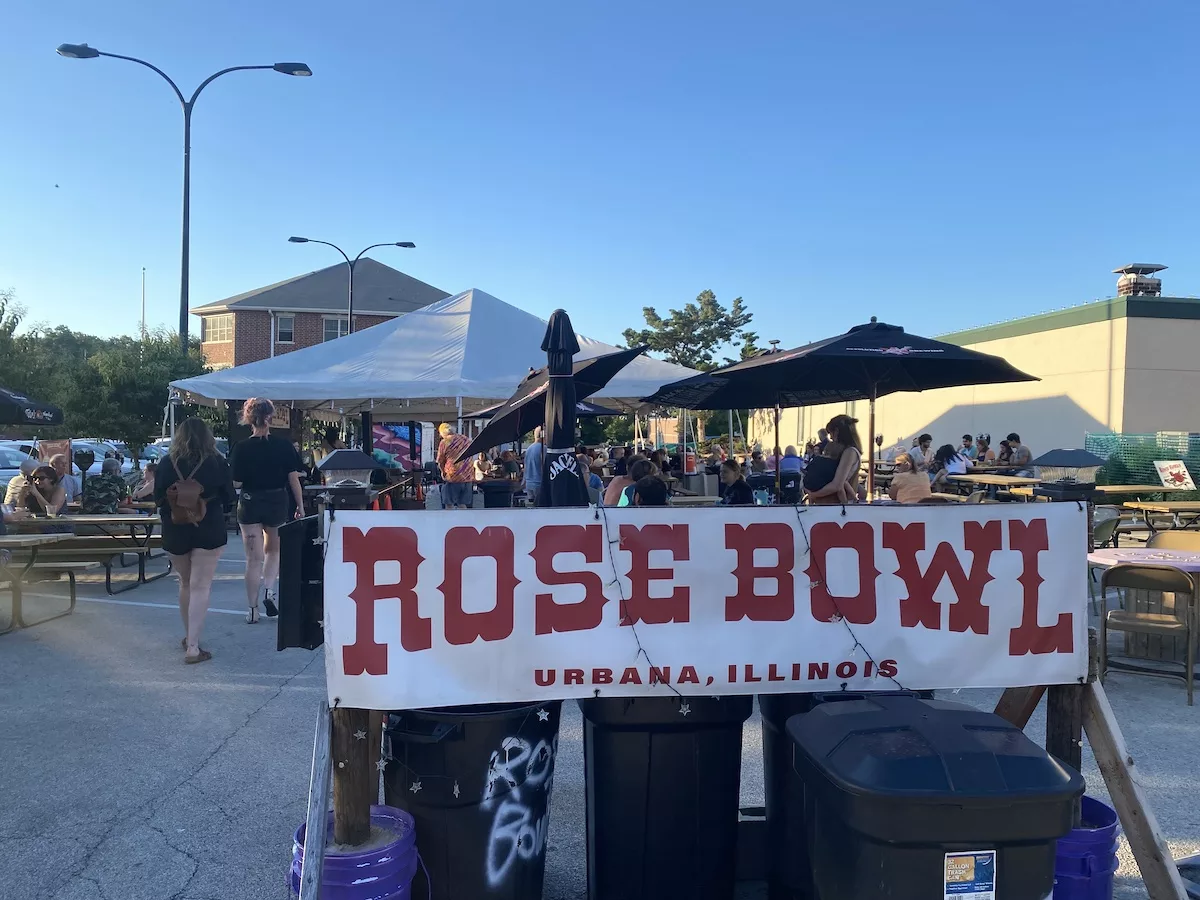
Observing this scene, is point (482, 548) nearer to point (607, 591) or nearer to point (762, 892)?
point (607, 591)

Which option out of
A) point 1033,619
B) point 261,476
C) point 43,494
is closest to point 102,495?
point 43,494

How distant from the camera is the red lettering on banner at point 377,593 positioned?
2793 mm

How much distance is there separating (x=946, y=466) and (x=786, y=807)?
14086 millimetres

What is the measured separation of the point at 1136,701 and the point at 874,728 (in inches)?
169

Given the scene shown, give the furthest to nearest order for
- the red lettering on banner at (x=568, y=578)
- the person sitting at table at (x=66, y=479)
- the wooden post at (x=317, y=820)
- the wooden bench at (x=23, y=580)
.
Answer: the person sitting at table at (x=66, y=479) < the wooden bench at (x=23, y=580) < the red lettering on banner at (x=568, y=578) < the wooden post at (x=317, y=820)

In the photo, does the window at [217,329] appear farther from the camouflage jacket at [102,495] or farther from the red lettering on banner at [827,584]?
the red lettering on banner at [827,584]

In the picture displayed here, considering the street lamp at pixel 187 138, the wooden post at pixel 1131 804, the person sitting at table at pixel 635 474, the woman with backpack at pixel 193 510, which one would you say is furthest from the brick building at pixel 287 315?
the wooden post at pixel 1131 804

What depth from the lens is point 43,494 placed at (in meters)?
9.98

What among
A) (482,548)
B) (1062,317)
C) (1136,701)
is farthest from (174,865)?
(1062,317)

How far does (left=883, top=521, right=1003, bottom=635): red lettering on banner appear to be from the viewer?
9.97 feet

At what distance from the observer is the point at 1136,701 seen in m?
5.49

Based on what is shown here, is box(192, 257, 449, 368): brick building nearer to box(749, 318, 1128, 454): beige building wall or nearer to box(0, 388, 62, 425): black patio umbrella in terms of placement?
box(749, 318, 1128, 454): beige building wall

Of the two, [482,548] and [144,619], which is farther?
[144,619]

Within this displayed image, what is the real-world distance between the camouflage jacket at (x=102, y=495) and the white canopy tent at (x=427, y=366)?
1.60 metres
